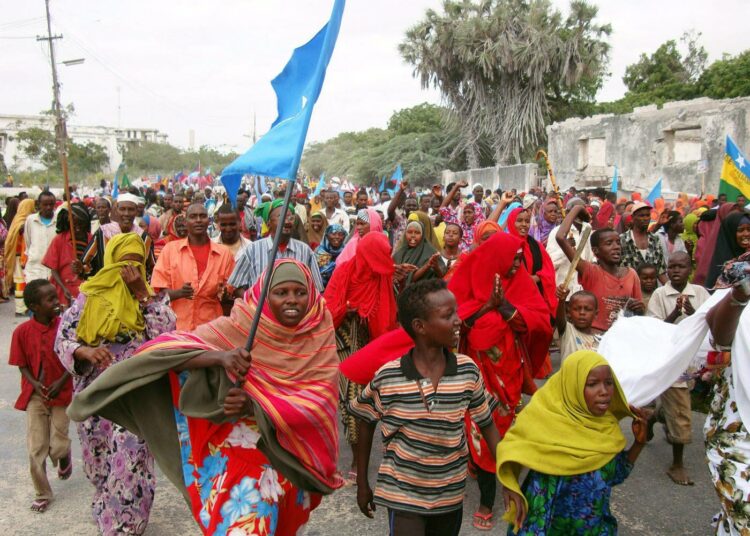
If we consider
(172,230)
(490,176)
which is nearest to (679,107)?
(490,176)

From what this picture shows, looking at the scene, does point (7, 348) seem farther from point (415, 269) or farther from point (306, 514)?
point (306, 514)

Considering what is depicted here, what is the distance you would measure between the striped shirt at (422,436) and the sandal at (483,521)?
1359mm

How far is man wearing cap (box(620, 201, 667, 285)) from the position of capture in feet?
21.3

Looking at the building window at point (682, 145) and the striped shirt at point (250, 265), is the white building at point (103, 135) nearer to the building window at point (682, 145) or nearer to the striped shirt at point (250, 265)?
the building window at point (682, 145)

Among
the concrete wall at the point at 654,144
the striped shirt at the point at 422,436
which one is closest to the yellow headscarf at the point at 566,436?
the striped shirt at the point at 422,436

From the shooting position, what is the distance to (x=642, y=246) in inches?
258

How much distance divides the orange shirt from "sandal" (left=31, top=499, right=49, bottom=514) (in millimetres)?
1521

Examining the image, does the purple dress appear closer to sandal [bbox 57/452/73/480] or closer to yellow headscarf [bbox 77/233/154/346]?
yellow headscarf [bbox 77/233/154/346]

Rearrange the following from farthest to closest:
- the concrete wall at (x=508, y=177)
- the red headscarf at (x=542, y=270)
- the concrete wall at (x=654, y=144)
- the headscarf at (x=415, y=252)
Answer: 1. the concrete wall at (x=508, y=177)
2. the concrete wall at (x=654, y=144)
3. the headscarf at (x=415, y=252)
4. the red headscarf at (x=542, y=270)

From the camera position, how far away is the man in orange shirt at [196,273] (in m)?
5.30

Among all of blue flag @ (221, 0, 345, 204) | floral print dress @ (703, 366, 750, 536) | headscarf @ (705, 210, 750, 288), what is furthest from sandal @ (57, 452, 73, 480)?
headscarf @ (705, 210, 750, 288)

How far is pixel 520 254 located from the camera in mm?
4531

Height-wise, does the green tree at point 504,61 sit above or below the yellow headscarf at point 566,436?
above

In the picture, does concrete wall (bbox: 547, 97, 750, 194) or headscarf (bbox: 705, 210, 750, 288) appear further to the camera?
concrete wall (bbox: 547, 97, 750, 194)
